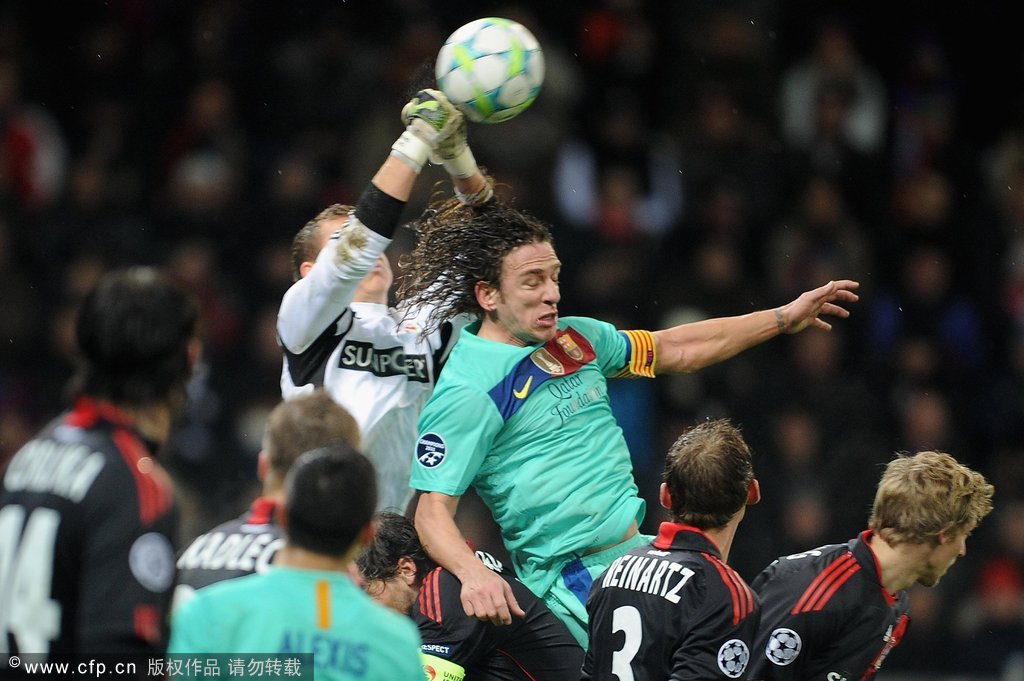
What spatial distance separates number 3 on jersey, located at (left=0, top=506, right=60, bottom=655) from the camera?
3490 mm

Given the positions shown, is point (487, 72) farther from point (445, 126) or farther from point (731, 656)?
point (731, 656)

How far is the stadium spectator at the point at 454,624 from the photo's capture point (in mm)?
5352

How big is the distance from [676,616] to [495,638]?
930 millimetres

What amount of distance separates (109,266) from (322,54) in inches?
103

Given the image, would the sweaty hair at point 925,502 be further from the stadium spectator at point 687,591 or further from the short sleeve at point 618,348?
the short sleeve at point 618,348

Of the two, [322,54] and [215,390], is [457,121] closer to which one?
[215,390]

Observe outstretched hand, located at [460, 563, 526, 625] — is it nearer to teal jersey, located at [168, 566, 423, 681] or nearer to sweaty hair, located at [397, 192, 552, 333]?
sweaty hair, located at [397, 192, 552, 333]

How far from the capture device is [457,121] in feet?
18.0

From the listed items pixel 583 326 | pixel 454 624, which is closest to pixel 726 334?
pixel 583 326

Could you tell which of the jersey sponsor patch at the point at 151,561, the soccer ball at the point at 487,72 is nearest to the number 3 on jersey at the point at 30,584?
the jersey sponsor patch at the point at 151,561

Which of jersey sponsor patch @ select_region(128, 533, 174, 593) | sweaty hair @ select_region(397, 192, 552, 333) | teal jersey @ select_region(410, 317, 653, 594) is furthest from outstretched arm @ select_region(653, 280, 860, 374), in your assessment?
jersey sponsor patch @ select_region(128, 533, 174, 593)

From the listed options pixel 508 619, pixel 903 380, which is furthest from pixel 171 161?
pixel 508 619

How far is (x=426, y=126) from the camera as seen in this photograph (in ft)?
17.5

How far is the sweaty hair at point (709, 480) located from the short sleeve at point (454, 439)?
0.76 metres
